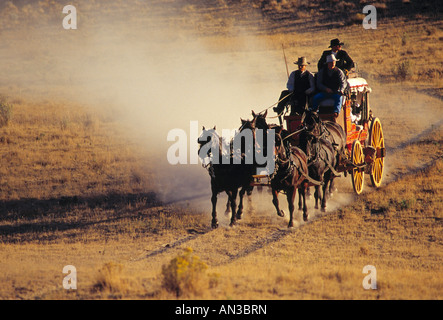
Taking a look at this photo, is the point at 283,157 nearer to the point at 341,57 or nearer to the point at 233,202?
the point at 233,202

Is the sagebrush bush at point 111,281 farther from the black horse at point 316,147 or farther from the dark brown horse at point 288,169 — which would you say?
the black horse at point 316,147

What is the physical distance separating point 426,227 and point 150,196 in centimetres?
706

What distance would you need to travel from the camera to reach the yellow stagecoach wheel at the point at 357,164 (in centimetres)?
1589

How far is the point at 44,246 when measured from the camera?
14711 mm

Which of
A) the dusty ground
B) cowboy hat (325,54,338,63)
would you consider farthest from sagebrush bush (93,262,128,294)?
cowboy hat (325,54,338,63)

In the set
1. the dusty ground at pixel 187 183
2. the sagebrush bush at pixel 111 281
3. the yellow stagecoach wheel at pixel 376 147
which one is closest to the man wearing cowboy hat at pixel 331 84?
the yellow stagecoach wheel at pixel 376 147

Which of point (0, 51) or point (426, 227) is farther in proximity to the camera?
point (0, 51)

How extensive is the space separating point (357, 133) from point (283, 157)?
435 centimetres

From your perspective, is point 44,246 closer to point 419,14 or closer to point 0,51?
point 0,51

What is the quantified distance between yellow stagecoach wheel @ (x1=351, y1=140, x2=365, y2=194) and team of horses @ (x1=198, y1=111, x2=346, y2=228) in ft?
1.81

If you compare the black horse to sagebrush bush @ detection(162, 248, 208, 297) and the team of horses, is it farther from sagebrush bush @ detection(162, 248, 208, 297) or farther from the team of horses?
sagebrush bush @ detection(162, 248, 208, 297)

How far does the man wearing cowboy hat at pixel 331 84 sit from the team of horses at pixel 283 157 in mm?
570

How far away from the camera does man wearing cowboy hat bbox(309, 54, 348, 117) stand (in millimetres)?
15375
